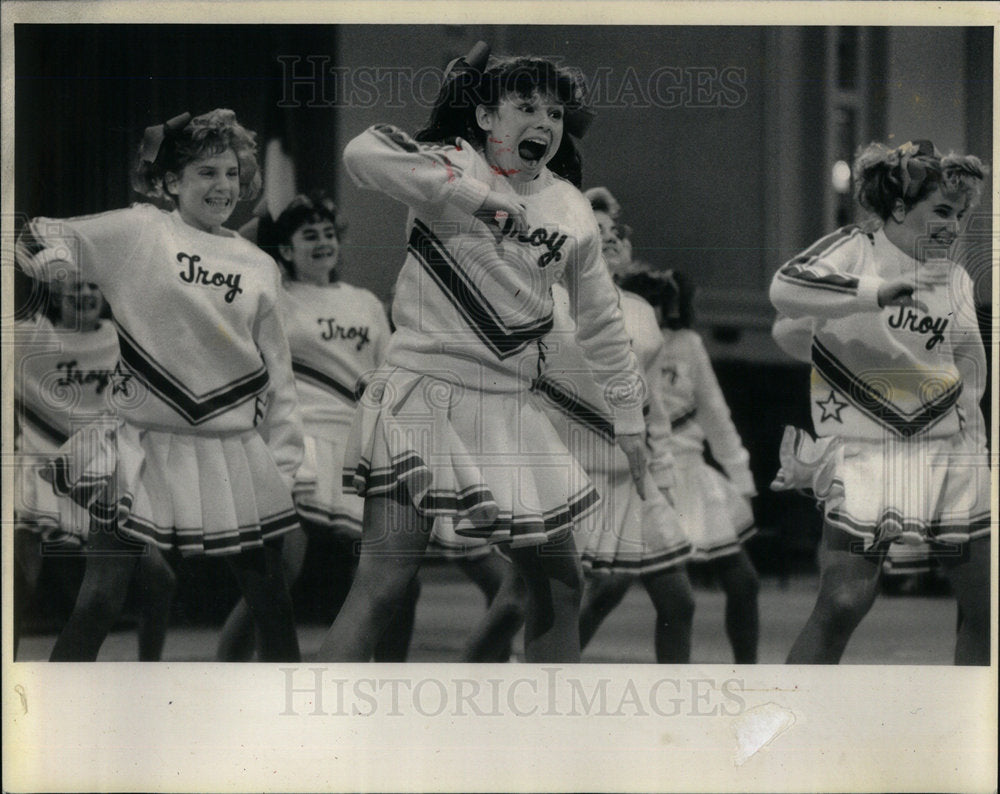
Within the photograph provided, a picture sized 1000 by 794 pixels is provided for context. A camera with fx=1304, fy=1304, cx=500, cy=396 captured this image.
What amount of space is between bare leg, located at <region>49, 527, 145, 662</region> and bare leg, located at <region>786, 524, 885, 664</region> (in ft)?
7.33

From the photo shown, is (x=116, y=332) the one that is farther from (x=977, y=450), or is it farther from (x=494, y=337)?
(x=977, y=450)

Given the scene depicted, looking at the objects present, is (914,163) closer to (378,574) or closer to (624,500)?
(624,500)

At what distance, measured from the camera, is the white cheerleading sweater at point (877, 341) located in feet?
14.3

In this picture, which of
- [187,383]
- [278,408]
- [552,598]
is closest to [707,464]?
[552,598]

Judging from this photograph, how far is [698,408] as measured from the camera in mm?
4379

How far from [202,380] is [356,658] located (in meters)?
1.05

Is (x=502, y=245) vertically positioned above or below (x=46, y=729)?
above

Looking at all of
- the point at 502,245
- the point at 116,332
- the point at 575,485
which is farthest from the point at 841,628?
the point at 116,332

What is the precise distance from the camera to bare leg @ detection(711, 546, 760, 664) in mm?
4355

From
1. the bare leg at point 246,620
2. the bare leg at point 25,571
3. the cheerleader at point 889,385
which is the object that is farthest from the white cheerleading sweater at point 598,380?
the bare leg at point 25,571

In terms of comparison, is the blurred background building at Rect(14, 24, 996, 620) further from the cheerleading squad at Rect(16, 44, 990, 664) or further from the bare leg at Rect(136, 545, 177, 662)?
the bare leg at Rect(136, 545, 177, 662)

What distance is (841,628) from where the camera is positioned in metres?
4.38

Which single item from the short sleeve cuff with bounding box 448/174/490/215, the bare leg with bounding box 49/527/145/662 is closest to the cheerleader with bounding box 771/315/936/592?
the short sleeve cuff with bounding box 448/174/490/215

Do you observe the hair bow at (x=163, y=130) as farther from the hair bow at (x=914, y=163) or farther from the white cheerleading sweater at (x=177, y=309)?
the hair bow at (x=914, y=163)
